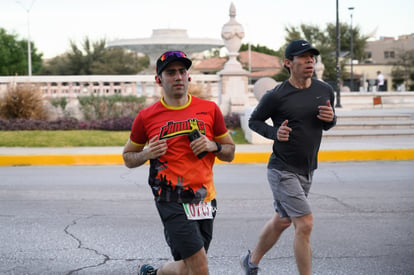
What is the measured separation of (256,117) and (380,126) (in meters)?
15.0

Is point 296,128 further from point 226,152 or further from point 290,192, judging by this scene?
point 226,152

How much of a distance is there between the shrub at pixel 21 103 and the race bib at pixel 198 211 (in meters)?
16.4

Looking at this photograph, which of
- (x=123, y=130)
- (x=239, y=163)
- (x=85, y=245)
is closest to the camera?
(x=85, y=245)

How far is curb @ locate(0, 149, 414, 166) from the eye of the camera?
13.7 meters

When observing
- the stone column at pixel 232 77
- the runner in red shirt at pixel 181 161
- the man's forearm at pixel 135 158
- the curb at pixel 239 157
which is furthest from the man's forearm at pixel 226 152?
the stone column at pixel 232 77

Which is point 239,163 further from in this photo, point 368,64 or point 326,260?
point 368,64

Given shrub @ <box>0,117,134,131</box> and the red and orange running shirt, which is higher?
the red and orange running shirt

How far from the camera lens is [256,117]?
16.3 ft

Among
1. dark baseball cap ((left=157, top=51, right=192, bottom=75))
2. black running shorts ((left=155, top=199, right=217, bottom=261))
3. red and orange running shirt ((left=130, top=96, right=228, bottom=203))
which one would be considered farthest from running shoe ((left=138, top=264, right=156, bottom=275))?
dark baseball cap ((left=157, top=51, right=192, bottom=75))

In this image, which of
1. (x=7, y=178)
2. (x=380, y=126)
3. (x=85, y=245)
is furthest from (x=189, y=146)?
(x=380, y=126)

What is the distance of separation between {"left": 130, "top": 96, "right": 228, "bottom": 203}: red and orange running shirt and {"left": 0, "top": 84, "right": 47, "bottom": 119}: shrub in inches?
635

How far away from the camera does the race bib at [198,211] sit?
153 inches

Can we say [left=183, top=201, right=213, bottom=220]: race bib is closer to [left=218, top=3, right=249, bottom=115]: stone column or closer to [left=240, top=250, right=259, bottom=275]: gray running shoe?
[left=240, top=250, right=259, bottom=275]: gray running shoe

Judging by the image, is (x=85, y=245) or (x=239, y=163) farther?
(x=239, y=163)
